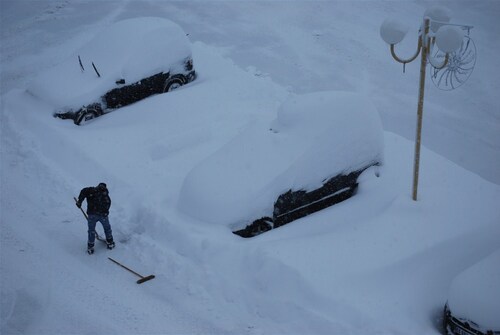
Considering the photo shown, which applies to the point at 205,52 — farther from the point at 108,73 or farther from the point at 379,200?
Answer: the point at 379,200

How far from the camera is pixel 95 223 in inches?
283

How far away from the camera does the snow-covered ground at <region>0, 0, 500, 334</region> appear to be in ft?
20.5

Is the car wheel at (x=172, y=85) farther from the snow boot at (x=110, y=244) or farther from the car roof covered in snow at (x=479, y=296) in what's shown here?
the car roof covered in snow at (x=479, y=296)

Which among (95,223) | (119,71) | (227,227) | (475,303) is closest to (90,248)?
(95,223)

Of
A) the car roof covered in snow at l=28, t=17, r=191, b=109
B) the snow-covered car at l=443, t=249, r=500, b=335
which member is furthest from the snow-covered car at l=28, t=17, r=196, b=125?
the snow-covered car at l=443, t=249, r=500, b=335

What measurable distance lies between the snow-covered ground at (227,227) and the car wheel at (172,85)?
0.93 ft

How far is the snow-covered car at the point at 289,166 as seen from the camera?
23.1 ft

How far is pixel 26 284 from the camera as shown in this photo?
680 centimetres

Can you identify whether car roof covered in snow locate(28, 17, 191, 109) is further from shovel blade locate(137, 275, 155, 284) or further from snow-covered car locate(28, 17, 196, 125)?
shovel blade locate(137, 275, 155, 284)

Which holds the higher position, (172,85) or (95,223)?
(172,85)

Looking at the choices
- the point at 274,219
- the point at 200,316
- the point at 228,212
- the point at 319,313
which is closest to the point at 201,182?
the point at 228,212

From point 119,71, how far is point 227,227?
5.56m

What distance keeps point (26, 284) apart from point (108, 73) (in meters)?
5.56

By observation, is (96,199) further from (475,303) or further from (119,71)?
(475,303)
